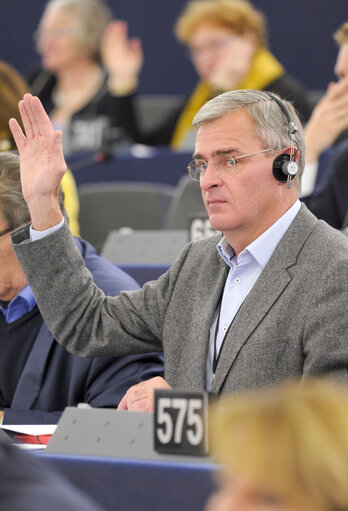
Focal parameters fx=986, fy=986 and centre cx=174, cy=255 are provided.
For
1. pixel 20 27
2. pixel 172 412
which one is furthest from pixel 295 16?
pixel 172 412

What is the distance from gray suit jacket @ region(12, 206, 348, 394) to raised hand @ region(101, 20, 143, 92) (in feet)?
14.9

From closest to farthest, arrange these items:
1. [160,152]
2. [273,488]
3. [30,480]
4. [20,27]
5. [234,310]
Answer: [273,488]
[30,480]
[234,310]
[160,152]
[20,27]

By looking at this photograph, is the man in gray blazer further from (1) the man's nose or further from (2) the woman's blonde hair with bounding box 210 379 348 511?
(2) the woman's blonde hair with bounding box 210 379 348 511

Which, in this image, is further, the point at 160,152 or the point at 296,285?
the point at 160,152

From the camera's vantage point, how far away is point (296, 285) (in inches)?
71.6

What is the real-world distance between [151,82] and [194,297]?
6.59 meters

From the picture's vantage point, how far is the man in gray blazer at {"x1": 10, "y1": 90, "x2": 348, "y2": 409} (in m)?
1.81

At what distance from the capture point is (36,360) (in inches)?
90.4

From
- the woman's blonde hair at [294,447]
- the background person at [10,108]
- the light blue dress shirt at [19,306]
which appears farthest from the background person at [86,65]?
the woman's blonde hair at [294,447]

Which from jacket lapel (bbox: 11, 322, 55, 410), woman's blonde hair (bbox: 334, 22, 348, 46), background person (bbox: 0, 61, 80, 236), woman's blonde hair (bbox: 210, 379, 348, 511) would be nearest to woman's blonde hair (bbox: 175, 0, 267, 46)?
woman's blonde hair (bbox: 334, 22, 348, 46)

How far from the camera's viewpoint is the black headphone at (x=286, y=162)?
1926 millimetres

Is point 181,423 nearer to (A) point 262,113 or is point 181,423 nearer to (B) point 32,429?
(B) point 32,429

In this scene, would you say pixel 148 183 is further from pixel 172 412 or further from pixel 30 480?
pixel 30 480

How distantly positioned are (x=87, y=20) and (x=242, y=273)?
15.6ft
